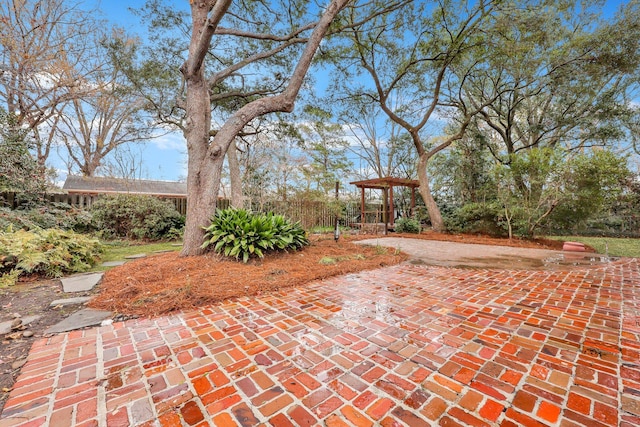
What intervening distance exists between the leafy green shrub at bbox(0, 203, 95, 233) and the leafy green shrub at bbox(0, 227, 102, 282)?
117 centimetres

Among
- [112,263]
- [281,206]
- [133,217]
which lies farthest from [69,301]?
[281,206]

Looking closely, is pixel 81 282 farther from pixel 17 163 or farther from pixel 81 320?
pixel 17 163

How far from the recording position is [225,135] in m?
4.35

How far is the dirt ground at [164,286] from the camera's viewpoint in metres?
2.05

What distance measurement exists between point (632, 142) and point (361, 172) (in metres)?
11.4

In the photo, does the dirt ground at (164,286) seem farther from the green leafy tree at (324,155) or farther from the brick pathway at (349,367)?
the green leafy tree at (324,155)

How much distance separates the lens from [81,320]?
7.27 feet

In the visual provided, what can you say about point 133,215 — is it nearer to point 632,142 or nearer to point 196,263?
point 196,263

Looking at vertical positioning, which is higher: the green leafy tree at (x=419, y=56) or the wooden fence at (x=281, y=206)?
the green leafy tree at (x=419, y=56)

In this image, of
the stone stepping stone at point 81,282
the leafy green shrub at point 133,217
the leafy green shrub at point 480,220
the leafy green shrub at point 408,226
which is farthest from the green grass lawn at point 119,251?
the leafy green shrub at point 480,220

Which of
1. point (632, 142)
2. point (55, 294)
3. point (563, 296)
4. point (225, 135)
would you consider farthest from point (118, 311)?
point (632, 142)

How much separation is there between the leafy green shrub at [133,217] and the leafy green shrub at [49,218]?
0.95 feet

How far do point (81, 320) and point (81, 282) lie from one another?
1514 mm

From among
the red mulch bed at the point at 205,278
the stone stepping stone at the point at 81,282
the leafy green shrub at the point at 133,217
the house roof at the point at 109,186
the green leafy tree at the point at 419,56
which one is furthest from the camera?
the house roof at the point at 109,186
